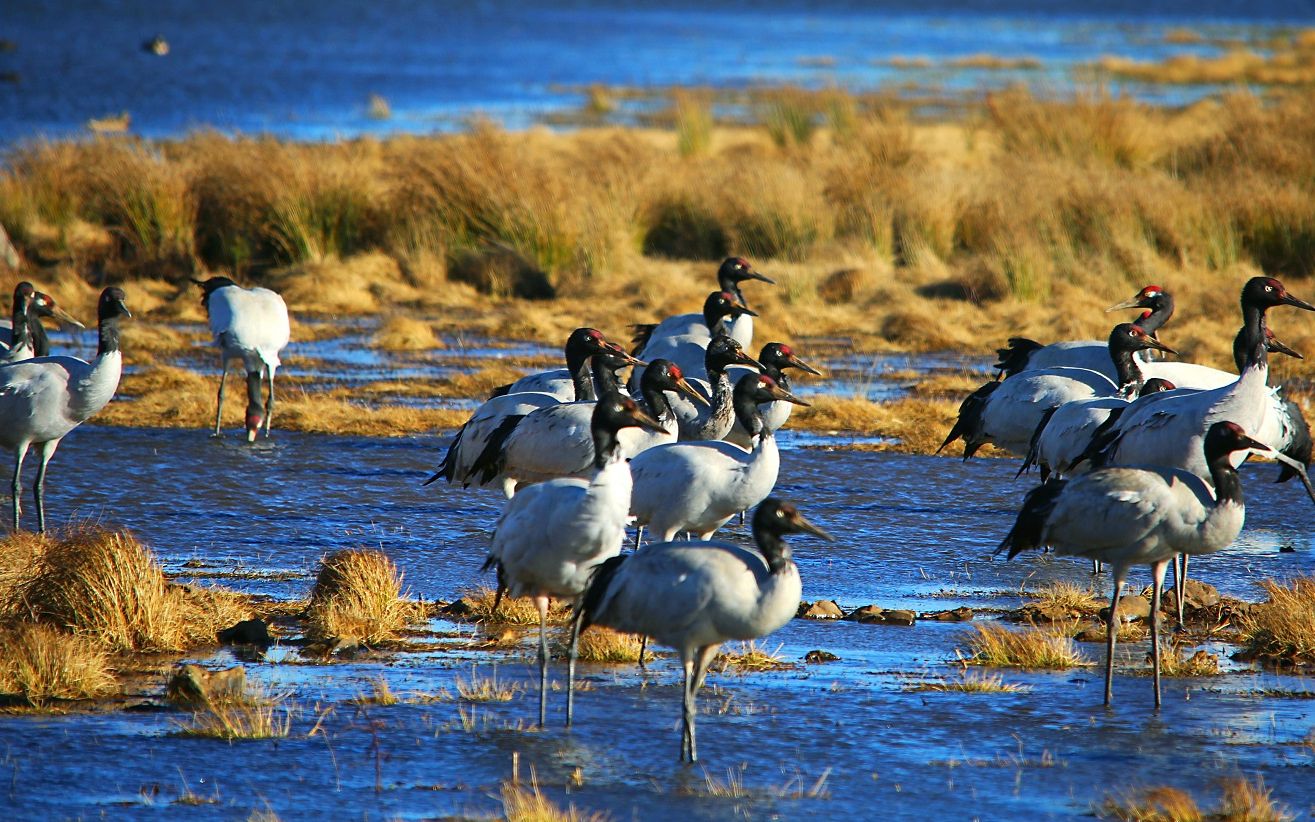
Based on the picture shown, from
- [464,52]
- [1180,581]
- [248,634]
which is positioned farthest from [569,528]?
[464,52]

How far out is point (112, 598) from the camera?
789cm

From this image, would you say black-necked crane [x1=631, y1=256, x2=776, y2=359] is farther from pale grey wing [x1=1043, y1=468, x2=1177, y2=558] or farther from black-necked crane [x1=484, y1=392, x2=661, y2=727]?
black-necked crane [x1=484, y1=392, x2=661, y2=727]

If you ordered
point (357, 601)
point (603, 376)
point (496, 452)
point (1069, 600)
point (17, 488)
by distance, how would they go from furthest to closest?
point (17, 488) < point (496, 452) < point (603, 376) < point (1069, 600) < point (357, 601)

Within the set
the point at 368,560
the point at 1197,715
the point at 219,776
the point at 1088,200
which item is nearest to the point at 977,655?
the point at 1197,715

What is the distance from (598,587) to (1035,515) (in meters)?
2.23

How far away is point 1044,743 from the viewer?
696 cm

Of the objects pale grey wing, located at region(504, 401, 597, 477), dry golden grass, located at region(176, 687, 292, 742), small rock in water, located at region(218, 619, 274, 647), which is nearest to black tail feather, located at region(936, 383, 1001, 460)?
pale grey wing, located at region(504, 401, 597, 477)

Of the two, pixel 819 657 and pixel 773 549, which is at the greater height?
pixel 773 549

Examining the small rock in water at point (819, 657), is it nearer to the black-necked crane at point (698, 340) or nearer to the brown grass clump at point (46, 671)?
the brown grass clump at point (46, 671)

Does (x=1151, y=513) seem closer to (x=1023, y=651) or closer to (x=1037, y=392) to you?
(x=1023, y=651)

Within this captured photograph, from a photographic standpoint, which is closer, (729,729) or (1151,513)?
(729,729)

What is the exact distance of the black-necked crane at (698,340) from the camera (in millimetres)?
12680

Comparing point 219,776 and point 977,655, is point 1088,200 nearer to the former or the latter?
point 977,655

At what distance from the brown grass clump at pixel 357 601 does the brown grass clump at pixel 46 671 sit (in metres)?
1.23
